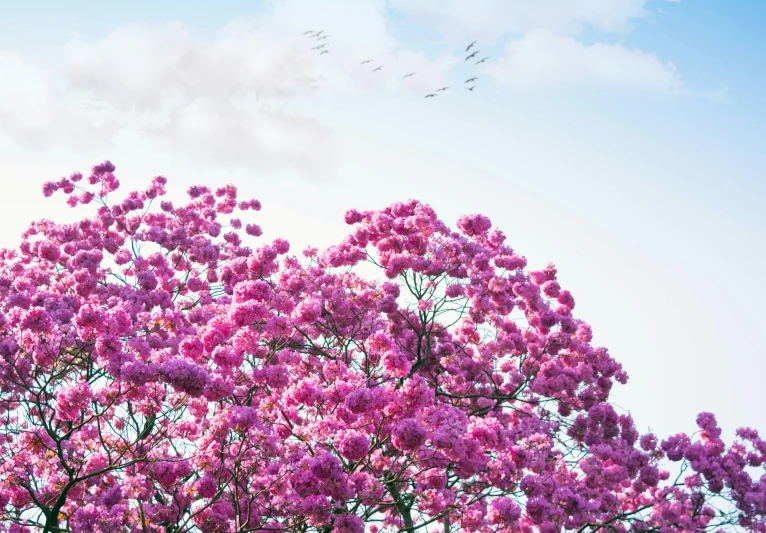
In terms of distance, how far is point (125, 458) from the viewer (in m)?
9.52

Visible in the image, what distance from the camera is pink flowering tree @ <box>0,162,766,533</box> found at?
27.6ft

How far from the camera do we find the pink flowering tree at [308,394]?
27.6 feet

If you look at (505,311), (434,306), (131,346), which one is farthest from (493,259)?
(131,346)

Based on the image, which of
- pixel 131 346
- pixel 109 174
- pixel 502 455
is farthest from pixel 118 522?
pixel 109 174

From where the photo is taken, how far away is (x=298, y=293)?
13477 mm

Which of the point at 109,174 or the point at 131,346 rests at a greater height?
the point at 109,174

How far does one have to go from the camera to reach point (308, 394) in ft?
29.6

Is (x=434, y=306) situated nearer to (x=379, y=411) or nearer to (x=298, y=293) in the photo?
(x=298, y=293)

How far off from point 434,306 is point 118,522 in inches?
310

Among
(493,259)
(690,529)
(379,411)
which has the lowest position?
(690,529)

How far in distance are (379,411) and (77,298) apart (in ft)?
25.8

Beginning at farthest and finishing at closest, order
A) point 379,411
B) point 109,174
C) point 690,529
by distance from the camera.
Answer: point 109,174, point 690,529, point 379,411

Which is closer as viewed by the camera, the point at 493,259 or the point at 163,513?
the point at 163,513

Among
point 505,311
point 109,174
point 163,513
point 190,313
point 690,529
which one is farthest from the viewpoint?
point 109,174
